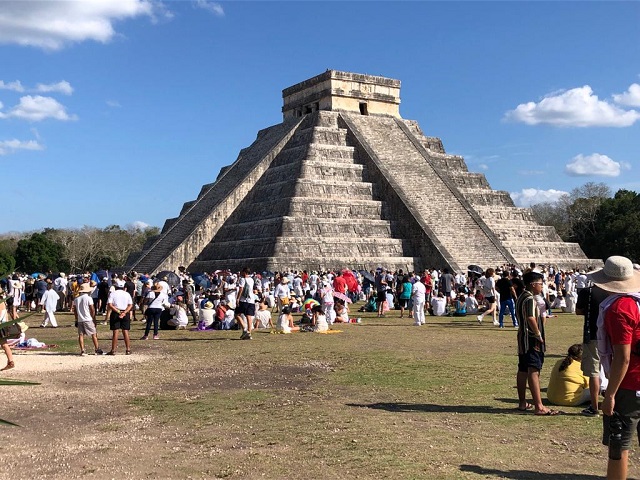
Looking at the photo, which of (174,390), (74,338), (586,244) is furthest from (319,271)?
(586,244)

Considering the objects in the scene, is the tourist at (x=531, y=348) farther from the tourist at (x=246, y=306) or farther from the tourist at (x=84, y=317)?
the tourist at (x=246, y=306)

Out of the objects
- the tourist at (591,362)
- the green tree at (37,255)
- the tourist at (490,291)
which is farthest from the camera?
the green tree at (37,255)

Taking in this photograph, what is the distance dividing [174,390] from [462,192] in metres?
30.4

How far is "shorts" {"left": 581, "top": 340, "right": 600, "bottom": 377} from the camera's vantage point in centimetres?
738

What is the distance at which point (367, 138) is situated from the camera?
123ft

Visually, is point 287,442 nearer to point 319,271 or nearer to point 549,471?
point 549,471

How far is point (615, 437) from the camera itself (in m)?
4.39

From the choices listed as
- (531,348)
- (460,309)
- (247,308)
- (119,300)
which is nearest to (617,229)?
(460,309)

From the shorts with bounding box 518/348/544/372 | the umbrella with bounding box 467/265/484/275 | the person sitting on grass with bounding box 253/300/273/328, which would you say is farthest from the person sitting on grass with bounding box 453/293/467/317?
the shorts with bounding box 518/348/544/372

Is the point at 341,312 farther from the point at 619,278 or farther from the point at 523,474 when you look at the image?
the point at 619,278

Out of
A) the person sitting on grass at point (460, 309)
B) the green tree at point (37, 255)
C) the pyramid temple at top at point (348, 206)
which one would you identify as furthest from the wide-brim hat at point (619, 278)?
the green tree at point (37, 255)

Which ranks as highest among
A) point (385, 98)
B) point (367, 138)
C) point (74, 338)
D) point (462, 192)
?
point (385, 98)

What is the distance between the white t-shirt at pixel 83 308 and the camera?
12234 millimetres

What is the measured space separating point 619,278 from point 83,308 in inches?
392
